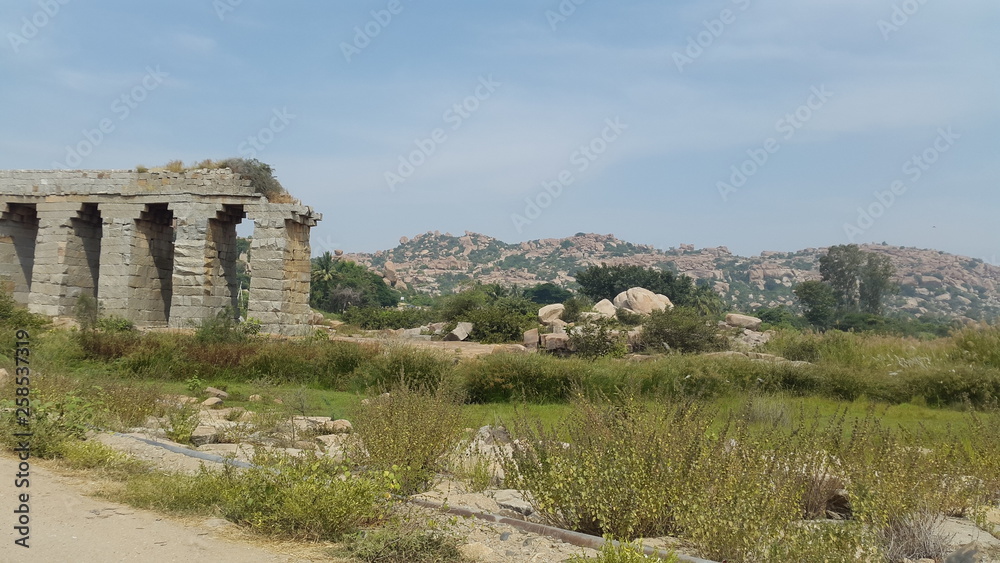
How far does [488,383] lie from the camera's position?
13.7 metres

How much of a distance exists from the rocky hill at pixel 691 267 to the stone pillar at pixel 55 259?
6020 cm

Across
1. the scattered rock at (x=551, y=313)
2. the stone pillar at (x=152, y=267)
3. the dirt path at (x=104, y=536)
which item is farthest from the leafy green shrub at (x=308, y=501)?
the scattered rock at (x=551, y=313)

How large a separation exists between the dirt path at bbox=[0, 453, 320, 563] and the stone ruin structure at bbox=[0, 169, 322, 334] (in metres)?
14.2

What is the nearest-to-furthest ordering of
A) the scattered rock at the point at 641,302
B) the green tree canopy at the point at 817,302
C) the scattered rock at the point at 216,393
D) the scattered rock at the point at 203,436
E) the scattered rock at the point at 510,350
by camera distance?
the scattered rock at the point at 203,436 < the scattered rock at the point at 216,393 < the scattered rock at the point at 510,350 < the scattered rock at the point at 641,302 < the green tree canopy at the point at 817,302

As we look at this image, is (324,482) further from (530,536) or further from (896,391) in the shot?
(896,391)

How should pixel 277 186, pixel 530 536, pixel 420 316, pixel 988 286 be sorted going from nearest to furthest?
pixel 530 536, pixel 277 186, pixel 420 316, pixel 988 286

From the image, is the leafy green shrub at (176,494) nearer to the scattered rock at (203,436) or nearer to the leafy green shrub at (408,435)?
the leafy green shrub at (408,435)

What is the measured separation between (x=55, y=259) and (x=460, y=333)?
42.4 ft

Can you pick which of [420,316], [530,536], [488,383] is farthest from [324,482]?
[420,316]

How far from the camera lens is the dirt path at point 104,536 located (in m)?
4.11

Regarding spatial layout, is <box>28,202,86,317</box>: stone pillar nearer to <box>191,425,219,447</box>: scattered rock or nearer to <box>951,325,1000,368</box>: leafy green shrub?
<box>191,425,219,447</box>: scattered rock

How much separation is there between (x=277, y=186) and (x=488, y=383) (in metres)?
10.0

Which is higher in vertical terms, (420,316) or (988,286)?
(988,286)

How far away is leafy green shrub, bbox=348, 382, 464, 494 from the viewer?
19.7ft
